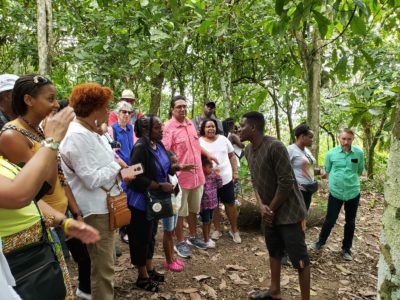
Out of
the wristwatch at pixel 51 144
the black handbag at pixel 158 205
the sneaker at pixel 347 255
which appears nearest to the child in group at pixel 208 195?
the black handbag at pixel 158 205

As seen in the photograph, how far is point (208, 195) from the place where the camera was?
17.2ft

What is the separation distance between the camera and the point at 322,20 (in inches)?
73.1

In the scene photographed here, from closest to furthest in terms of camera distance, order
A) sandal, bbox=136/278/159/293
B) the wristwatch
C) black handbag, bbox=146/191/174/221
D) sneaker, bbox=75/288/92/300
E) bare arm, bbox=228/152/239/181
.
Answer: the wristwatch
sneaker, bbox=75/288/92/300
black handbag, bbox=146/191/174/221
sandal, bbox=136/278/159/293
bare arm, bbox=228/152/239/181

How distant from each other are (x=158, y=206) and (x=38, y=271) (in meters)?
1.94

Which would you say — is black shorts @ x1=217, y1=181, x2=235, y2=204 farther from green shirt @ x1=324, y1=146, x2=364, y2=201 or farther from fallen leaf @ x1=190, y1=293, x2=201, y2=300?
fallen leaf @ x1=190, y1=293, x2=201, y2=300

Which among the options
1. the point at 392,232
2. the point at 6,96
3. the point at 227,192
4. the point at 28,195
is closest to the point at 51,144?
→ the point at 28,195

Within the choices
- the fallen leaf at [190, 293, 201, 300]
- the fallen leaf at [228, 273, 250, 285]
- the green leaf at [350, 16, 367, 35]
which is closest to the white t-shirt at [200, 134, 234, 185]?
the fallen leaf at [228, 273, 250, 285]

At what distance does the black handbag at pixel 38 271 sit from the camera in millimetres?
1606

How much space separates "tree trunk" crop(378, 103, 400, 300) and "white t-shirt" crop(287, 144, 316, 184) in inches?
118

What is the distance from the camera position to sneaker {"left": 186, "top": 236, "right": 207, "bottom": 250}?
5.18 metres

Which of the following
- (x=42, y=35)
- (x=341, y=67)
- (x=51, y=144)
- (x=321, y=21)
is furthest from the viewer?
(x=42, y=35)

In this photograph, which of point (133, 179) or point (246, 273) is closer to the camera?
point (133, 179)

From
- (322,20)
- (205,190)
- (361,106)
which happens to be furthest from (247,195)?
(322,20)

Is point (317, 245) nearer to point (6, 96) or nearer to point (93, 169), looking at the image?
point (93, 169)
